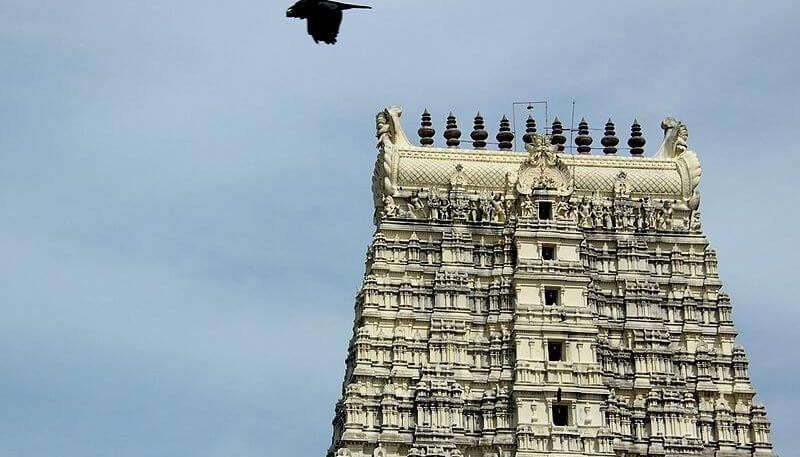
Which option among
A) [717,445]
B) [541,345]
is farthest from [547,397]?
[717,445]

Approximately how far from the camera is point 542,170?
75.2 m

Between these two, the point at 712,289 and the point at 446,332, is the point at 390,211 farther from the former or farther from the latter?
the point at 712,289

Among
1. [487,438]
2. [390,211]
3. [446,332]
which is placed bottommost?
[487,438]

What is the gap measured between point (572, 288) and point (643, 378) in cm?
473

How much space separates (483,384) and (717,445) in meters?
9.89

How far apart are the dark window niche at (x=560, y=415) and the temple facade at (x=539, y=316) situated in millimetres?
127

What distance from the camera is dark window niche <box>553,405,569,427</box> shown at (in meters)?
70.4

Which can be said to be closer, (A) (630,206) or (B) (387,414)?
(B) (387,414)

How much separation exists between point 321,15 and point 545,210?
41.6m

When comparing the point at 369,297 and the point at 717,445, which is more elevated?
the point at 369,297

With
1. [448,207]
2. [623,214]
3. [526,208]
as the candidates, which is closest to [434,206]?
[448,207]

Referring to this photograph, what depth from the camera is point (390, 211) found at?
7438cm

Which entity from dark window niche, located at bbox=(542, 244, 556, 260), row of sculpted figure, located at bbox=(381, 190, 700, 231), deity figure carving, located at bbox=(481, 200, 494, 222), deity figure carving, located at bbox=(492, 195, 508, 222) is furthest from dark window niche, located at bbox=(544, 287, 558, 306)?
deity figure carving, located at bbox=(481, 200, 494, 222)

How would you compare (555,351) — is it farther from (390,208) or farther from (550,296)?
(390,208)
